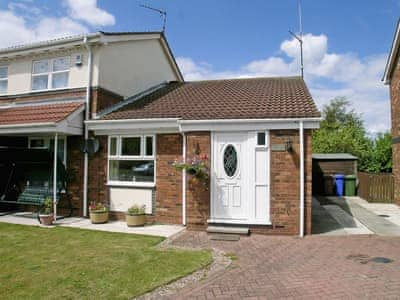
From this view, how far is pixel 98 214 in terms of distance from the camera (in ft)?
29.2

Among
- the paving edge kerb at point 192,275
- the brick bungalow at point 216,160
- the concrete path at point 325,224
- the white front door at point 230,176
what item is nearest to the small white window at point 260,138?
the brick bungalow at point 216,160

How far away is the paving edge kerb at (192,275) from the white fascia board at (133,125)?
11.2 feet

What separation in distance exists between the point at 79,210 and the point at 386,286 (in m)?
8.48

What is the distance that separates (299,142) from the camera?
756 centimetres

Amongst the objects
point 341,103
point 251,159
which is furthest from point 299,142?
point 341,103

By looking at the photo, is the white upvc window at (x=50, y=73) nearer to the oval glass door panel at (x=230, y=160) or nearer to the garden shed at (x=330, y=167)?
the oval glass door panel at (x=230, y=160)

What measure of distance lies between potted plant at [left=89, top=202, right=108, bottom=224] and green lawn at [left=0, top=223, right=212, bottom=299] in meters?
1.14

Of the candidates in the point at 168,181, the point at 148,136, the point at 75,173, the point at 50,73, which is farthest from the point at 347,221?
the point at 50,73

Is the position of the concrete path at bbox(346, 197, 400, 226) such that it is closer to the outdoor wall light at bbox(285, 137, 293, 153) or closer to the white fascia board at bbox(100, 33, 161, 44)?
the outdoor wall light at bbox(285, 137, 293, 153)

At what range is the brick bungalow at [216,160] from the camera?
760 centimetres

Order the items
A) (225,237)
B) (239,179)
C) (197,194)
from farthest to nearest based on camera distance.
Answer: (197,194)
(239,179)
(225,237)

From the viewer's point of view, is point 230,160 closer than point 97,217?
Yes

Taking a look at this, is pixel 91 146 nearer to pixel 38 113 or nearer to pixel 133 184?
pixel 133 184

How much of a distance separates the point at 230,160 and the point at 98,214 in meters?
4.16
